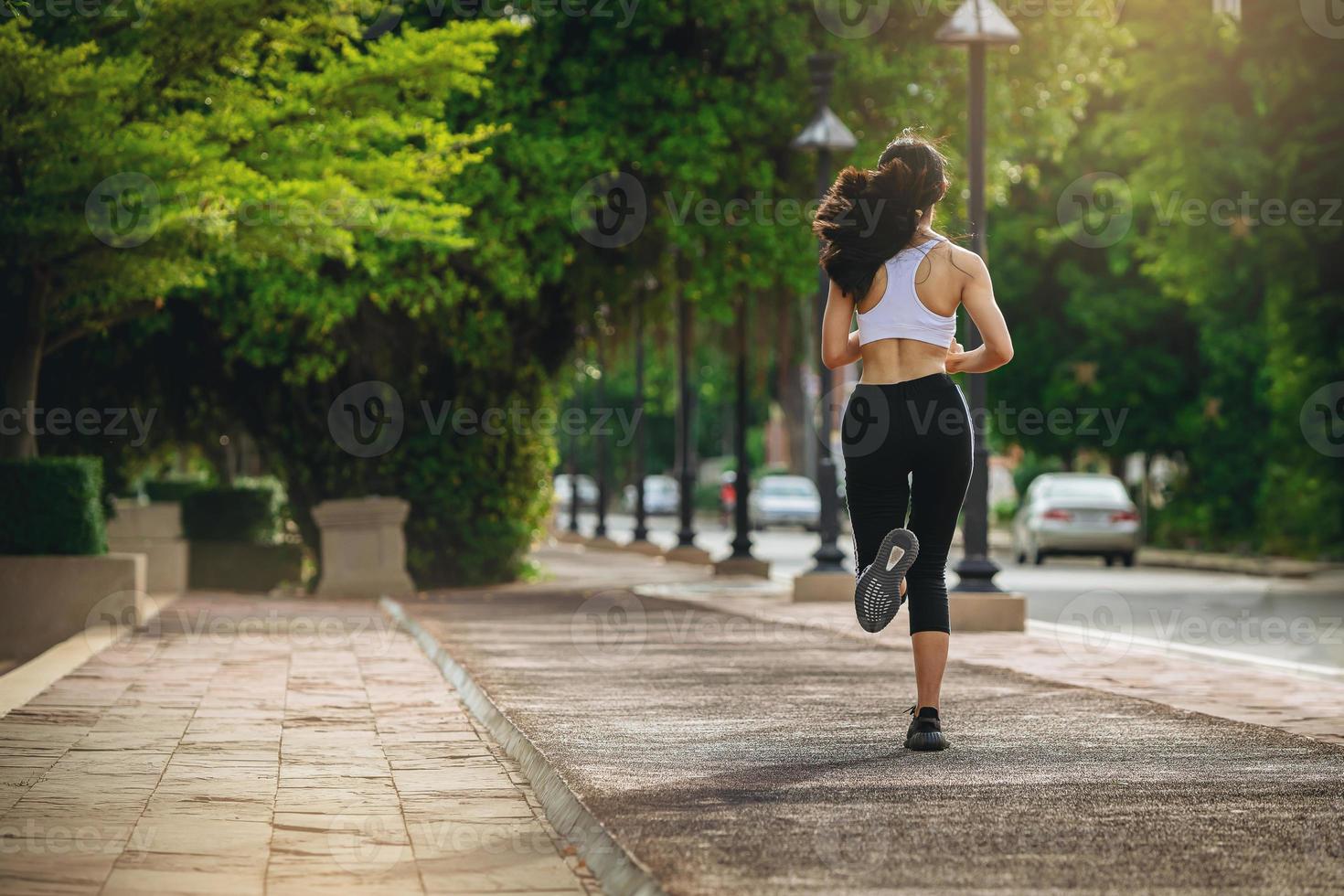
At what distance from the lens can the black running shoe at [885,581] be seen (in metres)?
6.57

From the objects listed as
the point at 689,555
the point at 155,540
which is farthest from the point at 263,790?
the point at 689,555

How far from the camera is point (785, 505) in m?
57.0

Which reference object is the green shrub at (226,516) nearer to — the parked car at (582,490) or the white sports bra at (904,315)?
the white sports bra at (904,315)

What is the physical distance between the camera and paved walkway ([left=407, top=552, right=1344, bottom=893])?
476 centimetres

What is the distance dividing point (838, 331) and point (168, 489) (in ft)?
84.8

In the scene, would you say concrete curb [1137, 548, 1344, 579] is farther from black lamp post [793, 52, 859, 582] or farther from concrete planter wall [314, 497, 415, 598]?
concrete planter wall [314, 497, 415, 598]

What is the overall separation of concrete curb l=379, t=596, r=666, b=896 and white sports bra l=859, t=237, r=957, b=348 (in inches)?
76.6

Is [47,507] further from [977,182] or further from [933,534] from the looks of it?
[933,534]

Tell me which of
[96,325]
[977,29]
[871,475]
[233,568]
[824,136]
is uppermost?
[977,29]

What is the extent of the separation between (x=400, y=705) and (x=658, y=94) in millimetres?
11649

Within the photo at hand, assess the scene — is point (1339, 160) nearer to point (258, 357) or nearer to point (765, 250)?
point (765, 250)

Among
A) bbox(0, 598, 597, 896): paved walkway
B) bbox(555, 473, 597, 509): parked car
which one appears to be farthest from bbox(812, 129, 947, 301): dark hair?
bbox(555, 473, 597, 509): parked car

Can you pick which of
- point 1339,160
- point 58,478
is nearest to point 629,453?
point 1339,160

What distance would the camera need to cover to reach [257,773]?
274 inches
